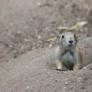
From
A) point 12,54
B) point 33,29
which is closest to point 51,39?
point 33,29

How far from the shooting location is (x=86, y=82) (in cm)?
459

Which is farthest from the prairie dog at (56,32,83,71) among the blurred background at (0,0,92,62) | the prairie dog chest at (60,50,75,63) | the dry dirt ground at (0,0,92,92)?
the blurred background at (0,0,92,62)

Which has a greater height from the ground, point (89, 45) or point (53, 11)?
point (53, 11)

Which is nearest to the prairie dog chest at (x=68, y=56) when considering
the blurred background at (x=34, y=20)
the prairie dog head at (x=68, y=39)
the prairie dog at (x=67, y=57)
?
the prairie dog at (x=67, y=57)

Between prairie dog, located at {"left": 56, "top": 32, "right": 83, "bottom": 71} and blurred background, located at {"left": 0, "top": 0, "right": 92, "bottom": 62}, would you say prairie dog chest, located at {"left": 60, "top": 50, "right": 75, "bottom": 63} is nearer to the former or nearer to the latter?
prairie dog, located at {"left": 56, "top": 32, "right": 83, "bottom": 71}

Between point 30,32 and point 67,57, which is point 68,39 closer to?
point 67,57

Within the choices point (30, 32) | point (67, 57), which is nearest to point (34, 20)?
point (30, 32)

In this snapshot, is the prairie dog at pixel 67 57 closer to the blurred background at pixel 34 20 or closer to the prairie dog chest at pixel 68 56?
the prairie dog chest at pixel 68 56

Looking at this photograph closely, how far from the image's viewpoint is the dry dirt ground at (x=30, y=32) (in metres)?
6.14

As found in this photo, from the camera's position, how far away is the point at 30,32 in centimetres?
898

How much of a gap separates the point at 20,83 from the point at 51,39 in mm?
3628

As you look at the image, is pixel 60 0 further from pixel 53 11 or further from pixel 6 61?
pixel 6 61

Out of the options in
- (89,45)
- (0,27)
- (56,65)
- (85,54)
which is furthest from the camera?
(0,27)

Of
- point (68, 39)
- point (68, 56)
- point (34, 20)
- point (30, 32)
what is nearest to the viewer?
point (68, 39)
